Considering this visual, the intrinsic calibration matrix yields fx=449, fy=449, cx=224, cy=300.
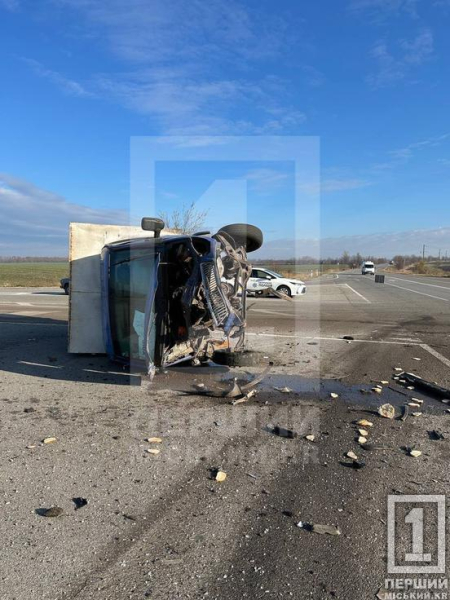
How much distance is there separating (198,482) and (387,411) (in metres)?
2.64

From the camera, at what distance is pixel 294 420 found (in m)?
4.93

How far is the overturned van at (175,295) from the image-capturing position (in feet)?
19.0

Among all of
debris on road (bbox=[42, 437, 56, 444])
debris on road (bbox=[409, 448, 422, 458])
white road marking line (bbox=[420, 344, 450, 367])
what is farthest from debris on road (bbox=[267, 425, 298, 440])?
white road marking line (bbox=[420, 344, 450, 367])

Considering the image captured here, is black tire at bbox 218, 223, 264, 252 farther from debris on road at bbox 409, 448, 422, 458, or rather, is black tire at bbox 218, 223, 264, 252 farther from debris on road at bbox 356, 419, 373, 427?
debris on road at bbox 409, 448, 422, 458

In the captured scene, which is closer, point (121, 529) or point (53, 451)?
point (121, 529)

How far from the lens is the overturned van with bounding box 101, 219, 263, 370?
5.78 meters

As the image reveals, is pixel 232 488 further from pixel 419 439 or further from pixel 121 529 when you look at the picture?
pixel 419 439

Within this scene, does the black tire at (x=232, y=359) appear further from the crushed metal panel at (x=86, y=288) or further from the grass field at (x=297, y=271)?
the grass field at (x=297, y=271)

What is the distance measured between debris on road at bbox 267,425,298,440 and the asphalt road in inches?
3.5

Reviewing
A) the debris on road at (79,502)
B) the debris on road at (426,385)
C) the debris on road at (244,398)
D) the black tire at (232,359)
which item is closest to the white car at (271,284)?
the black tire at (232,359)

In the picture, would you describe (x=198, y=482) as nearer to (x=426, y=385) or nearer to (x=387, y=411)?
(x=387, y=411)

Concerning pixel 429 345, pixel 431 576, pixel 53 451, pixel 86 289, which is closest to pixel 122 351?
pixel 86 289

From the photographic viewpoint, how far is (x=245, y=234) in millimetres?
6891

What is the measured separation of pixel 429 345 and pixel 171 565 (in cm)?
842
